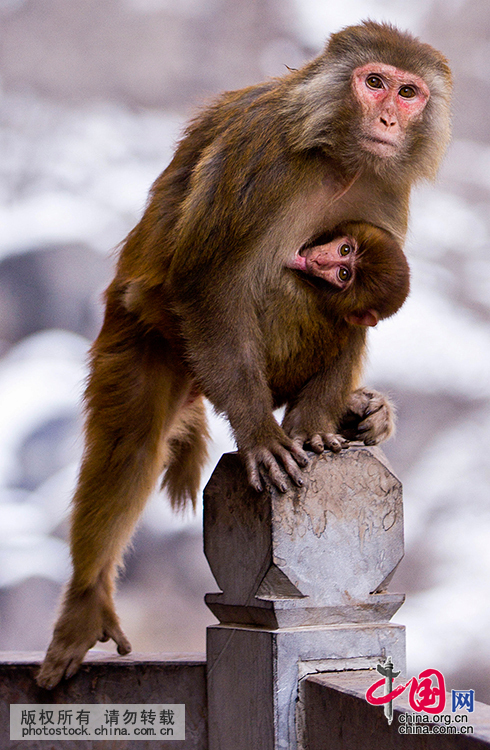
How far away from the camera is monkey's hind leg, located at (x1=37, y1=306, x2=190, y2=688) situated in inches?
123

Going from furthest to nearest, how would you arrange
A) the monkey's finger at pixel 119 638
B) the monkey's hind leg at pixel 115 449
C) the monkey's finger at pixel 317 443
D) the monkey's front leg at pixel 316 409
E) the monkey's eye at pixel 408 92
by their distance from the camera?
the monkey's finger at pixel 119 638
the monkey's hind leg at pixel 115 449
the monkey's front leg at pixel 316 409
the monkey's eye at pixel 408 92
the monkey's finger at pixel 317 443

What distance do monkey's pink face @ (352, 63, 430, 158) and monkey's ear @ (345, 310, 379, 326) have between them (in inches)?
18.7

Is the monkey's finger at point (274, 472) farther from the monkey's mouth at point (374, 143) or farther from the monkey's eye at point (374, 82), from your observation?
the monkey's eye at point (374, 82)

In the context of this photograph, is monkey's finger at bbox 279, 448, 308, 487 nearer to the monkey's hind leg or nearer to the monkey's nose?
the monkey's hind leg

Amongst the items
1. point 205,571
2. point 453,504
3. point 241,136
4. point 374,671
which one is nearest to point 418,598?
point 453,504

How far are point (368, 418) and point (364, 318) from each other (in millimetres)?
328

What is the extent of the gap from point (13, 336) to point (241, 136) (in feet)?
11.9

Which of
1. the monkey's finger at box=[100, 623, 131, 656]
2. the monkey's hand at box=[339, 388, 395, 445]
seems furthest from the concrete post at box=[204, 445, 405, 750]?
the monkey's finger at box=[100, 623, 131, 656]

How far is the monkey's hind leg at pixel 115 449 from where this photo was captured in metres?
3.12

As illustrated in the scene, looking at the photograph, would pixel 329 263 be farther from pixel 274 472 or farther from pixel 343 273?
pixel 274 472

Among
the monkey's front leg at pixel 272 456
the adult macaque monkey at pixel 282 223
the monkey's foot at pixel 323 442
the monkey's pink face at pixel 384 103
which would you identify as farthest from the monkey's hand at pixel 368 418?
the monkey's pink face at pixel 384 103

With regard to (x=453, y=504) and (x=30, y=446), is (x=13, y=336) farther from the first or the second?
(x=453, y=504)

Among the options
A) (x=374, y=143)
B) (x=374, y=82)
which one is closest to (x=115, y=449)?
(x=374, y=143)

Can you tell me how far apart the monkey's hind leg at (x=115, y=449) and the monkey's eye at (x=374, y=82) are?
1.09 metres
